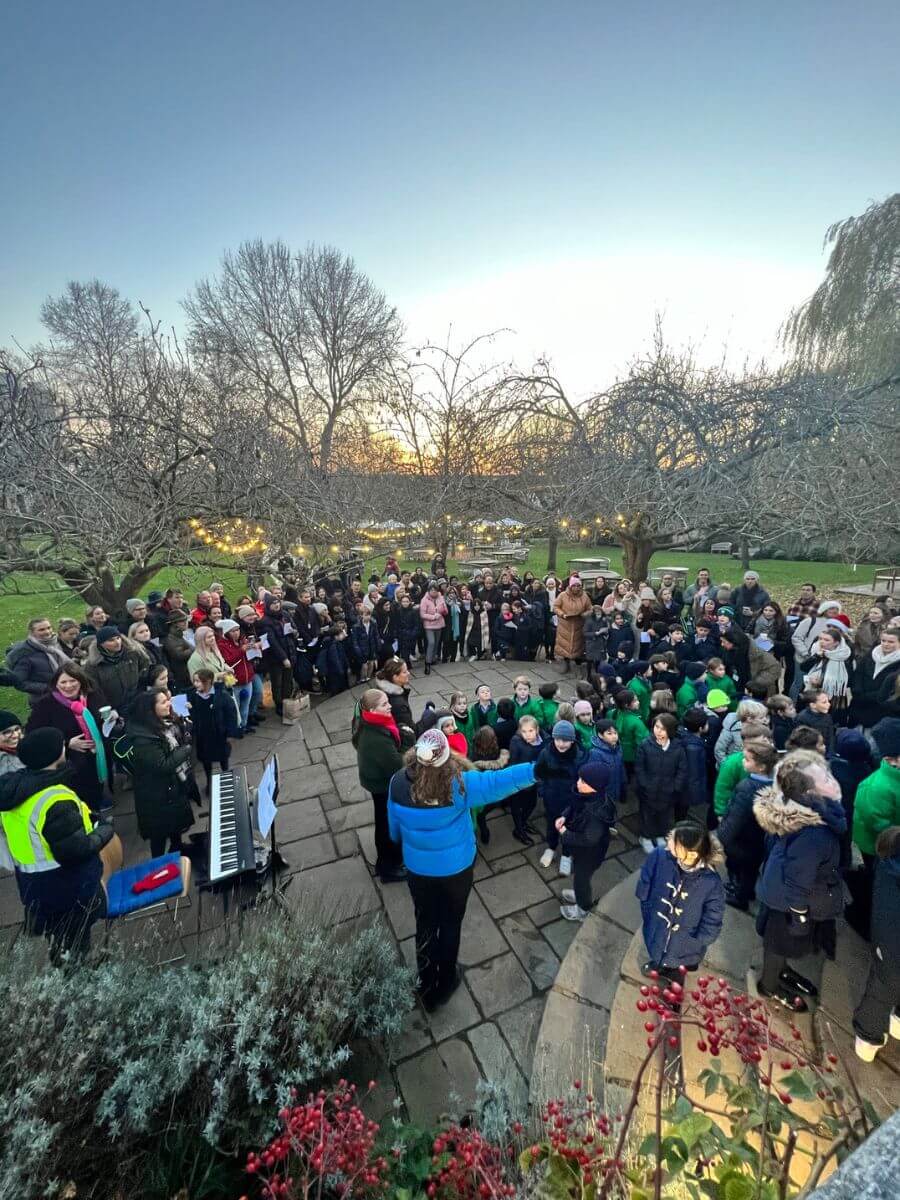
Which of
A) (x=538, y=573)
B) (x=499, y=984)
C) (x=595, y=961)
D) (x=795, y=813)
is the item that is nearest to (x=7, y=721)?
(x=499, y=984)

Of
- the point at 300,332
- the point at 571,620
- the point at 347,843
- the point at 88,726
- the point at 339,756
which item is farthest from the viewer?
the point at 300,332

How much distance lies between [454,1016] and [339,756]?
158 inches

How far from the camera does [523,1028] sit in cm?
357

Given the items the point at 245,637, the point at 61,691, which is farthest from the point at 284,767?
the point at 61,691

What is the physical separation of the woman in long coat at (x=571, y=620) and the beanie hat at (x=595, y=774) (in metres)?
6.05

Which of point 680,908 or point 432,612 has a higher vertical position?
point 432,612

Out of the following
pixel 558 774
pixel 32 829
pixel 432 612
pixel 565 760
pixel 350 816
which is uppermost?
pixel 432 612

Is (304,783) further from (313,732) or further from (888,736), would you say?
(888,736)

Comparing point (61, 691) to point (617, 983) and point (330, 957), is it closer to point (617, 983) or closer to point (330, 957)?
point (330, 957)

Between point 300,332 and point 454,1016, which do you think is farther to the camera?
point 300,332

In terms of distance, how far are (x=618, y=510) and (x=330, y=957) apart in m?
7.14

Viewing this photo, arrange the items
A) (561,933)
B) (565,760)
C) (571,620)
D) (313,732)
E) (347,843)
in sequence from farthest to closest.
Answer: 1. (571,620)
2. (313,732)
3. (347,843)
4. (565,760)
5. (561,933)

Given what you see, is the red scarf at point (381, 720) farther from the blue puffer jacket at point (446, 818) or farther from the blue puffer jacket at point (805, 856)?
the blue puffer jacket at point (805, 856)

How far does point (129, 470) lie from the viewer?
6438 millimetres
